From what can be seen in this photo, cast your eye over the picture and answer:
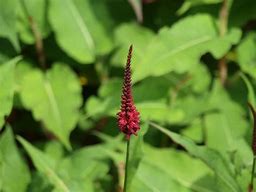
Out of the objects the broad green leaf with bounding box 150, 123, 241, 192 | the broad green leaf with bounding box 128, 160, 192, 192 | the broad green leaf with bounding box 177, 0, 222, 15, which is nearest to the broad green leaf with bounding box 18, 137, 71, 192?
the broad green leaf with bounding box 128, 160, 192, 192

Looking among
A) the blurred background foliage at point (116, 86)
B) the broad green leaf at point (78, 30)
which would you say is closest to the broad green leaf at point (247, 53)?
the blurred background foliage at point (116, 86)

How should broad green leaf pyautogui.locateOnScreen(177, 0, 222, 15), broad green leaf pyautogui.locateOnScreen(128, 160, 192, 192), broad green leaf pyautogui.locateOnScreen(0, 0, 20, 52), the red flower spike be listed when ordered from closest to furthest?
the red flower spike, broad green leaf pyautogui.locateOnScreen(128, 160, 192, 192), broad green leaf pyautogui.locateOnScreen(0, 0, 20, 52), broad green leaf pyautogui.locateOnScreen(177, 0, 222, 15)

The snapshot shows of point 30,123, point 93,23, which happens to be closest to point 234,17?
point 93,23

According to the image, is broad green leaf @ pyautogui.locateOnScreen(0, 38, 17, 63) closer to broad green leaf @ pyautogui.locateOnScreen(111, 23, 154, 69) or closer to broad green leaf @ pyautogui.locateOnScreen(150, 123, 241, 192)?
broad green leaf @ pyautogui.locateOnScreen(111, 23, 154, 69)

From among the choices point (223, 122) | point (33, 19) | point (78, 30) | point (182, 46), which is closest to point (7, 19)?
point (33, 19)

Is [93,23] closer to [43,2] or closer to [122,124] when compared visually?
[43,2]

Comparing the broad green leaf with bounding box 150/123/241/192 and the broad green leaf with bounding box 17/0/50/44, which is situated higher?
the broad green leaf with bounding box 17/0/50/44
